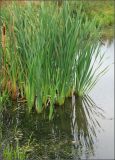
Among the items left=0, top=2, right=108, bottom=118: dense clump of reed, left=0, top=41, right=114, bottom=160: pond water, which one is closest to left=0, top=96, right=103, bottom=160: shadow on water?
left=0, top=41, right=114, bottom=160: pond water

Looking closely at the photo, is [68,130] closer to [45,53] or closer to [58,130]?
[58,130]

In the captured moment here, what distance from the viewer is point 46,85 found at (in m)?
6.35

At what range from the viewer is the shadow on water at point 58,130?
17.7ft

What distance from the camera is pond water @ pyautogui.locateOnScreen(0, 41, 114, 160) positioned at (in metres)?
5.41

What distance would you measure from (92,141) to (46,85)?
1074mm

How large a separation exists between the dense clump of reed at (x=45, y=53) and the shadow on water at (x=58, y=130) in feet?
0.64

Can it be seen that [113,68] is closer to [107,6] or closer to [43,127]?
[43,127]

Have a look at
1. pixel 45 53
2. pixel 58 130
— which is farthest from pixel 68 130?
pixel 45 53

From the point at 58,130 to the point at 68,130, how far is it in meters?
0.14

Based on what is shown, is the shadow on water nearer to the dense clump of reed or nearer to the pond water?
the pond water

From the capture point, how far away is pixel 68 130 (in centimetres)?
615

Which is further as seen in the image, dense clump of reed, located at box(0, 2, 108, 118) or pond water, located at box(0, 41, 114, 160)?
dense clump of reed, located at box(0, 2, 108, 118)

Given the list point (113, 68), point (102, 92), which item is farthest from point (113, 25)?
point (102, 92)

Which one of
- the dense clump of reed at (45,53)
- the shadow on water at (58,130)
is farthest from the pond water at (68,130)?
the dense clump of reed at (45,53)
